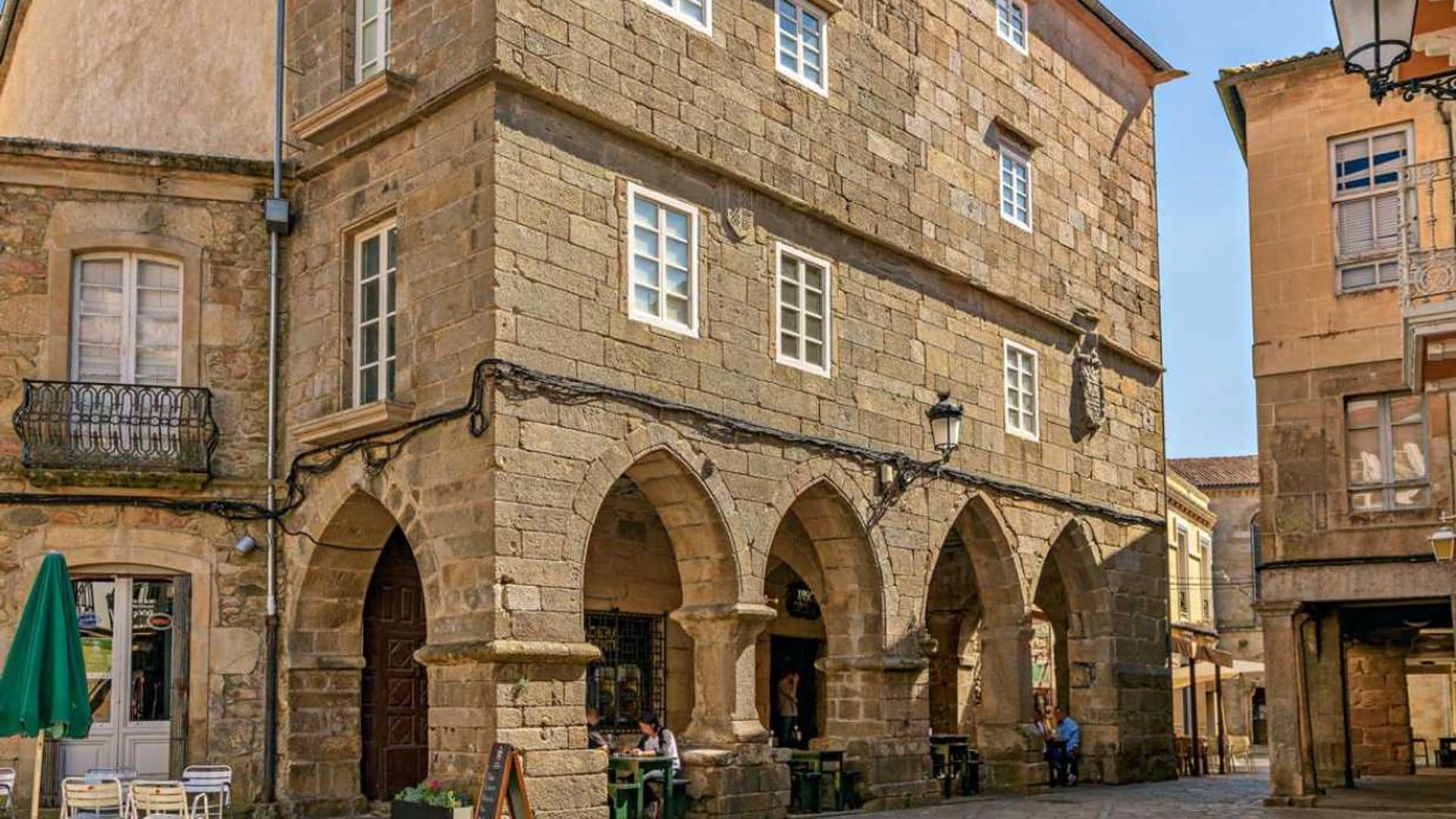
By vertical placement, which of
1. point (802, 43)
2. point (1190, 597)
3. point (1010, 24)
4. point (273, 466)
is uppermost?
point (1010, 24)

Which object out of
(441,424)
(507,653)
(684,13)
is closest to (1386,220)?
(684,13)

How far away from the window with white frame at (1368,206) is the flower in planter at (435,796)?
423 inches

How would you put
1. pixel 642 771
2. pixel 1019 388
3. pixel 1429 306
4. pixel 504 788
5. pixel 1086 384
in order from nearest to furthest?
pixel 504 788, pixel 1429 306, pixel 642 771, pixel 1019 388, pixel 1086 384

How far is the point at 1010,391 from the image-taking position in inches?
741

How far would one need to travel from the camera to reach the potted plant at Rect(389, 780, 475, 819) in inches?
450

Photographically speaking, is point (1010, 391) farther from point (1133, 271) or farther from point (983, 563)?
point (1133, 271)

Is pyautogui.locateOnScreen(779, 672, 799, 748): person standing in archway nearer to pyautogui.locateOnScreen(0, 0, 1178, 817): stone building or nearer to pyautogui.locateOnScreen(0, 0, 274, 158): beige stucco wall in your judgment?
pyautogui.locateOnScreen(0, 0, 1178, 817): stone building

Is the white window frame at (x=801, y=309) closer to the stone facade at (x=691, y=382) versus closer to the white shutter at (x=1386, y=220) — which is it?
the stone facade at (x=691, y=382)

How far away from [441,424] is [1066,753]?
33.6 ft

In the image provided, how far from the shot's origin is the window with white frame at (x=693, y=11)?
14.3m

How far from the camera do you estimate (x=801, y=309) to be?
50.6 feet

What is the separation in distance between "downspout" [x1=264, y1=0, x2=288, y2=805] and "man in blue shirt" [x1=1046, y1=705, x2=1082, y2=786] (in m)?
9.59

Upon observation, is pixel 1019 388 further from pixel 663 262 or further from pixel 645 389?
pixel 645 389

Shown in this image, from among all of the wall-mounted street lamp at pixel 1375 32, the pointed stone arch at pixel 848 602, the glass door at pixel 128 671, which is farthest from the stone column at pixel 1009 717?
the wall-mounted street lamp at pixel 1375 32
